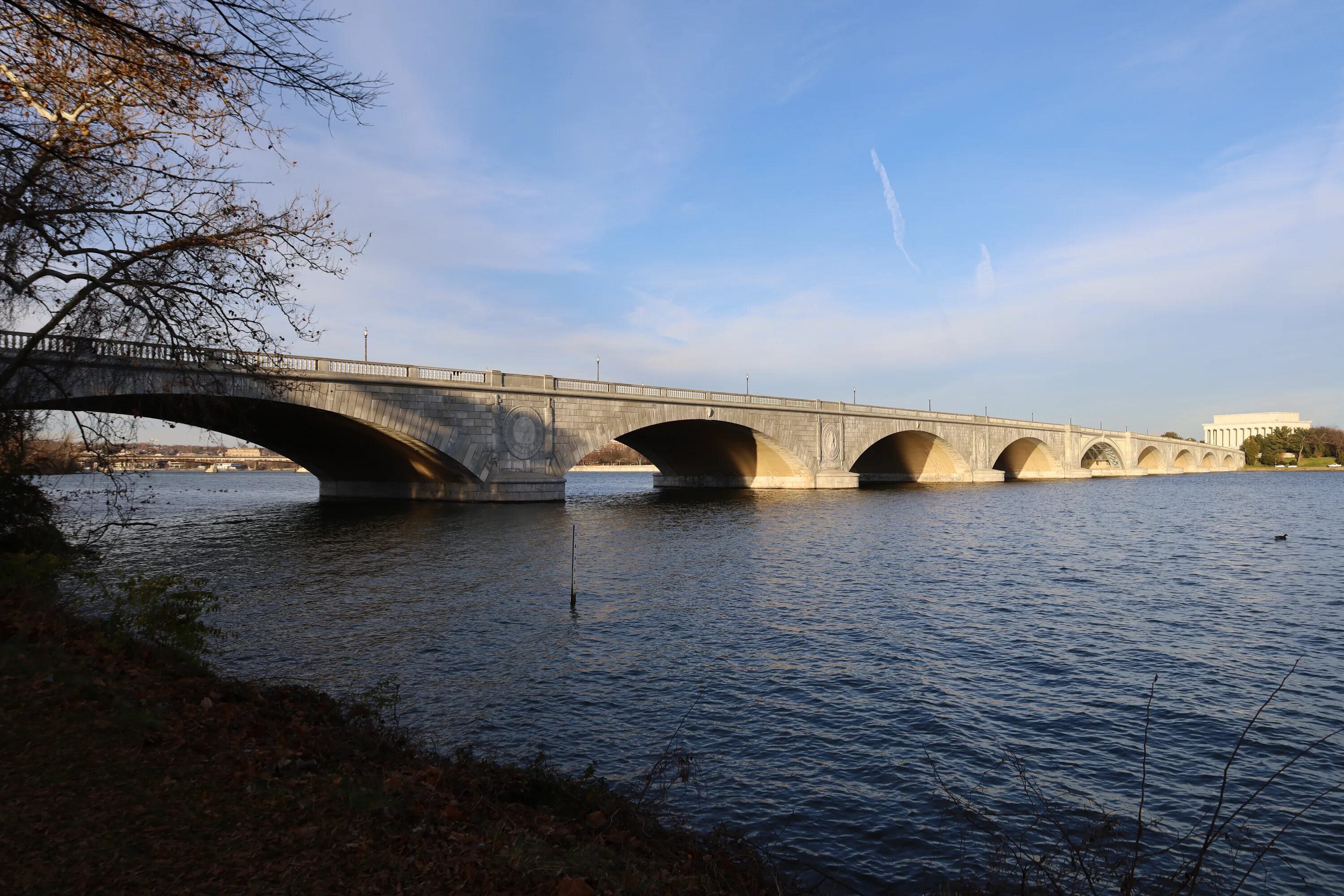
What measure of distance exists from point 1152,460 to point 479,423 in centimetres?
14671

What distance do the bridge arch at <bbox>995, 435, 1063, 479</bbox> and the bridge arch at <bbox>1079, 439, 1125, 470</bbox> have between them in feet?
42.9

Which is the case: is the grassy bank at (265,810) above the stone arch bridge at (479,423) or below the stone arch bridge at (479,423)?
below

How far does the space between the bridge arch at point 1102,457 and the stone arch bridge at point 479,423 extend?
150ft

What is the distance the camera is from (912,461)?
328ft

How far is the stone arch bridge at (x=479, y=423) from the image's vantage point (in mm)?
15648

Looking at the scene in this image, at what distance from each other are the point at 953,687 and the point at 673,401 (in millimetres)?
47090

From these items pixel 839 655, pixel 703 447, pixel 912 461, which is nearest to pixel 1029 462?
pixel 912 461

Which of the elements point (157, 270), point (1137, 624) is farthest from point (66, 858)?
point (1137, 624)

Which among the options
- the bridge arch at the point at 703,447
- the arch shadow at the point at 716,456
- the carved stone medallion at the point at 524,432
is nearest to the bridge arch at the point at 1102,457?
the arch shadow at the point at 716,456

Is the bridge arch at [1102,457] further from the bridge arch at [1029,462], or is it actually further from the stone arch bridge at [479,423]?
the stone arch bridge at [479,423]

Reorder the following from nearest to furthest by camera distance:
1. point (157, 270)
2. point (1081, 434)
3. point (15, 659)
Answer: point (15, 659) < point (157, 270) < point (1081, 434)

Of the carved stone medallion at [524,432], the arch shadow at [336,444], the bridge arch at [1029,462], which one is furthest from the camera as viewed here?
the bridge arch at [1029,462]

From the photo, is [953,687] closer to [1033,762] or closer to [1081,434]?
[1033,762]

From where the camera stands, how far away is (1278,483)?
9969 centimetres
